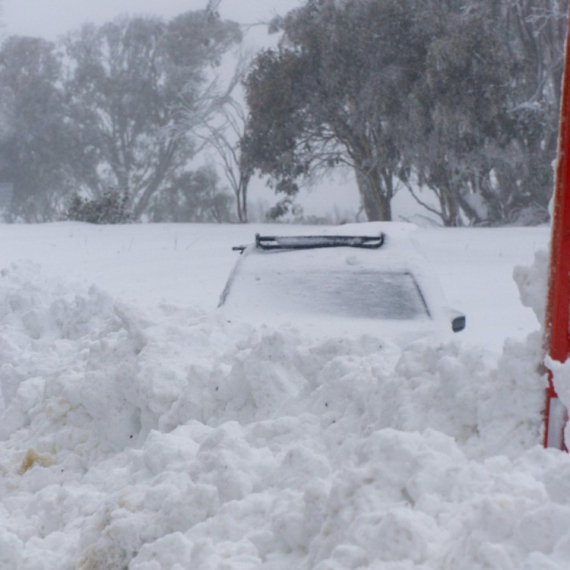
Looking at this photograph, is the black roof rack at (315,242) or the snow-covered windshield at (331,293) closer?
the snow-covered windshield at (331,293)

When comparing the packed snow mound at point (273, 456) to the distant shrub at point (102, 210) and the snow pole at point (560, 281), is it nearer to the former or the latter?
the snow pole at point (560, 281)

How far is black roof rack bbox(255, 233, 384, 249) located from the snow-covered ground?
3.08 ft

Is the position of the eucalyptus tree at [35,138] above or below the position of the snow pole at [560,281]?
below

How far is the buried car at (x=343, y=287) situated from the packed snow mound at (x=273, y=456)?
511 millimetres

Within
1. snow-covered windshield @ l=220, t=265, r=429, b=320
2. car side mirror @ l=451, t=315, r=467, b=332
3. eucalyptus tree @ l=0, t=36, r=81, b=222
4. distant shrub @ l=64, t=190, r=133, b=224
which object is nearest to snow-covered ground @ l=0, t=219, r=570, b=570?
snow-covered windshield @ l=220, t=265, r=429, b=320

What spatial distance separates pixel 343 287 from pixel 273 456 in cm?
244

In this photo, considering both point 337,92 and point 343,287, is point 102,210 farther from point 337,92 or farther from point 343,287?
point 343,287

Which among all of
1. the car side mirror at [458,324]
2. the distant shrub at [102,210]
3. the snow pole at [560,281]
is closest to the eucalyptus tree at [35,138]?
the distant shrub at [102,210]

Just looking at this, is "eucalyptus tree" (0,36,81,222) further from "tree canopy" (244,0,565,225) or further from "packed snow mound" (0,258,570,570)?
"packed snow mound" (0,258,570,570)

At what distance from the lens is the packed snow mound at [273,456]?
6.97 ft

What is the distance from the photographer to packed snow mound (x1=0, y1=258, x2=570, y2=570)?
2125mm

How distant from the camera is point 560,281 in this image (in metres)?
2.70

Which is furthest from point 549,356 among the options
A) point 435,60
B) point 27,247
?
point 435,60

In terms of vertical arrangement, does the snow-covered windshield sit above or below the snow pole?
below
